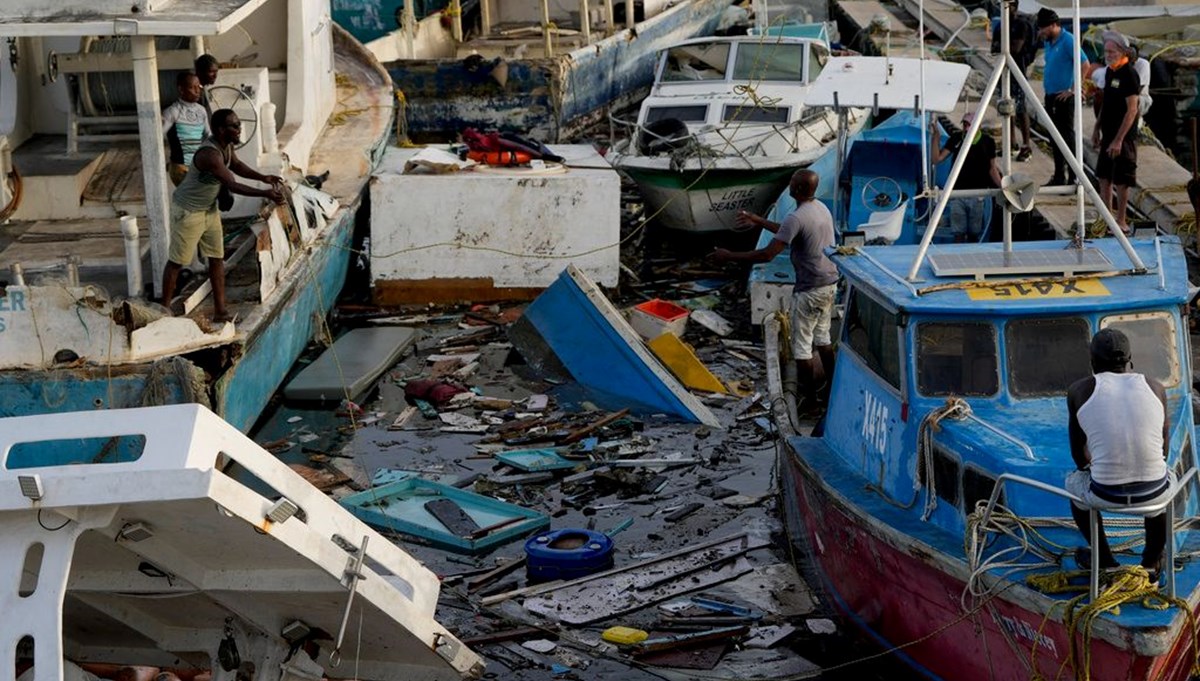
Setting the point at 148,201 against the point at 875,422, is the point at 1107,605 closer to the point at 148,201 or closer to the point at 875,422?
the point at 875,422

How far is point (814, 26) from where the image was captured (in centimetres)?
2388

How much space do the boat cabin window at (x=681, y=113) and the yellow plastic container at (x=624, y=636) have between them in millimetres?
9565

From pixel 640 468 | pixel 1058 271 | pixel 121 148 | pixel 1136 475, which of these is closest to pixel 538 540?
pixel 640 468

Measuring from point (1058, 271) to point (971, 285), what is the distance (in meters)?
0.45

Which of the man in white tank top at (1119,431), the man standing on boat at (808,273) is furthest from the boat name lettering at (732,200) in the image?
the man in white tank top at (1119,431)

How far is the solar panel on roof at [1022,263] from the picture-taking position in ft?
27.6

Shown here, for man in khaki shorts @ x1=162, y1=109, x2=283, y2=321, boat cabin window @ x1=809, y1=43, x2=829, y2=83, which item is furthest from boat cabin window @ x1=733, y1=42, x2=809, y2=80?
→ man in khaki shorts @ x1=162, y1=109, x2=283, y2=321

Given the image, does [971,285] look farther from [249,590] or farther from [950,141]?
[950,141]

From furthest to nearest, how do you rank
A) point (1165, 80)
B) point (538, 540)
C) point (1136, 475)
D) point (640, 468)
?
1. point (1165, 80)
2. point (640, 468)
3. point (538, 540)
4. point (1136, 475)

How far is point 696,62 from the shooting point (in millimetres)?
19625

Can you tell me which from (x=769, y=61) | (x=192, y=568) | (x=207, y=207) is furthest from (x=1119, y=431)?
(x=769, y=61)

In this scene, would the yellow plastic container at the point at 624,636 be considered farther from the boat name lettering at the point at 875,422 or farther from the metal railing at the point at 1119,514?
the metal railing at the point at 1119,514

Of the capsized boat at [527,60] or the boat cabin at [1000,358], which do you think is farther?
the capsized boat at [527,60]

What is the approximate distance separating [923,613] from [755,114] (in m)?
10.8
